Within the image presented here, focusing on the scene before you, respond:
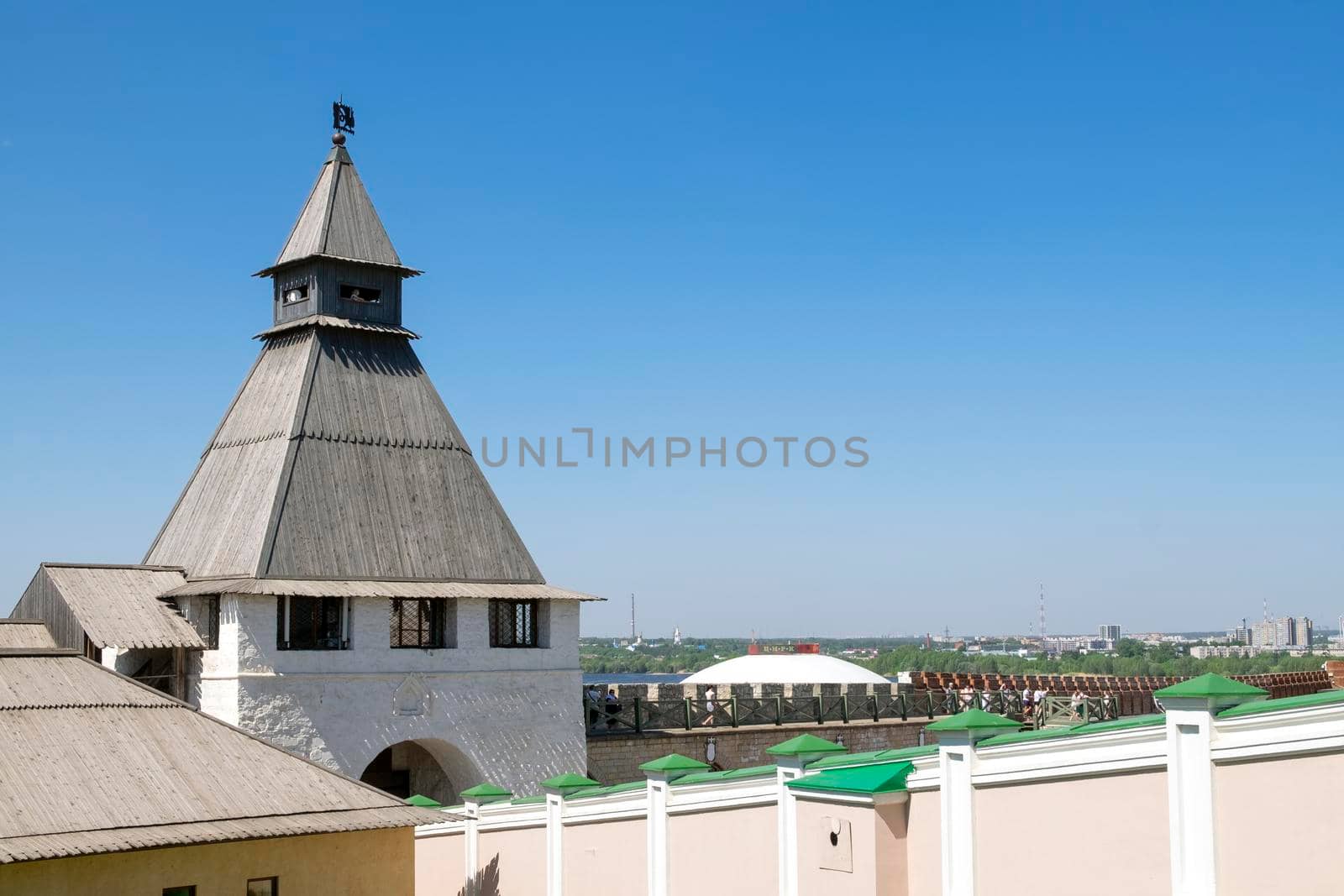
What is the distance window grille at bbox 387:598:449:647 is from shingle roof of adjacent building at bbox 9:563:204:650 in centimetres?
421

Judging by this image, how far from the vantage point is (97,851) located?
1670cm

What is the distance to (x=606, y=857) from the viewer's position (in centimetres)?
1666

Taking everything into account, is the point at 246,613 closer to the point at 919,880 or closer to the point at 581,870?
the point at 581,870

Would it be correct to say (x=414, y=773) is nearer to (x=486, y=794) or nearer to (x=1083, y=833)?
(x=486, y=794)

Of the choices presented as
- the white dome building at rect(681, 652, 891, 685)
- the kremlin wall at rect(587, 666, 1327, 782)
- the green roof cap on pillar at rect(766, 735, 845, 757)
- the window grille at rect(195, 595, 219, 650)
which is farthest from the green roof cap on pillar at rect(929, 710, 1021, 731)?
the white dome building at rect(681, 652, 891, 685)

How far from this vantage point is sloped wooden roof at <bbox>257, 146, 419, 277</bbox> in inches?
1160

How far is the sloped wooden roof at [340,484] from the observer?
26219 millimetres

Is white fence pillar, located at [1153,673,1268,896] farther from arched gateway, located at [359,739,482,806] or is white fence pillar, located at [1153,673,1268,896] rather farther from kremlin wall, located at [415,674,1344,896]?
arched gateway, located at [359,739,482,806]

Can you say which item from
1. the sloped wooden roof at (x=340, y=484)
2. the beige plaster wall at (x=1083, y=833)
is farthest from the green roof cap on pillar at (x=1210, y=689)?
the sloped wooden roof at (x=340, y=484)

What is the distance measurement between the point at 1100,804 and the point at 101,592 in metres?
20.8

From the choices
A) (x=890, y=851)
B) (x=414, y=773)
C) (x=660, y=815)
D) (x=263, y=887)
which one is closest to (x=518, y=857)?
(x=263, y=887)

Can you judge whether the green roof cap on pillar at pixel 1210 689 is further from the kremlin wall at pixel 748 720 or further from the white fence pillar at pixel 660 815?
the kremlin wall at pixel 748 720

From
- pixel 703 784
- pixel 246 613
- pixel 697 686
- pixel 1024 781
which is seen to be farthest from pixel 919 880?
pixel 697 686

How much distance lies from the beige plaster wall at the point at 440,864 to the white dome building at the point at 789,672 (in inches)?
722
